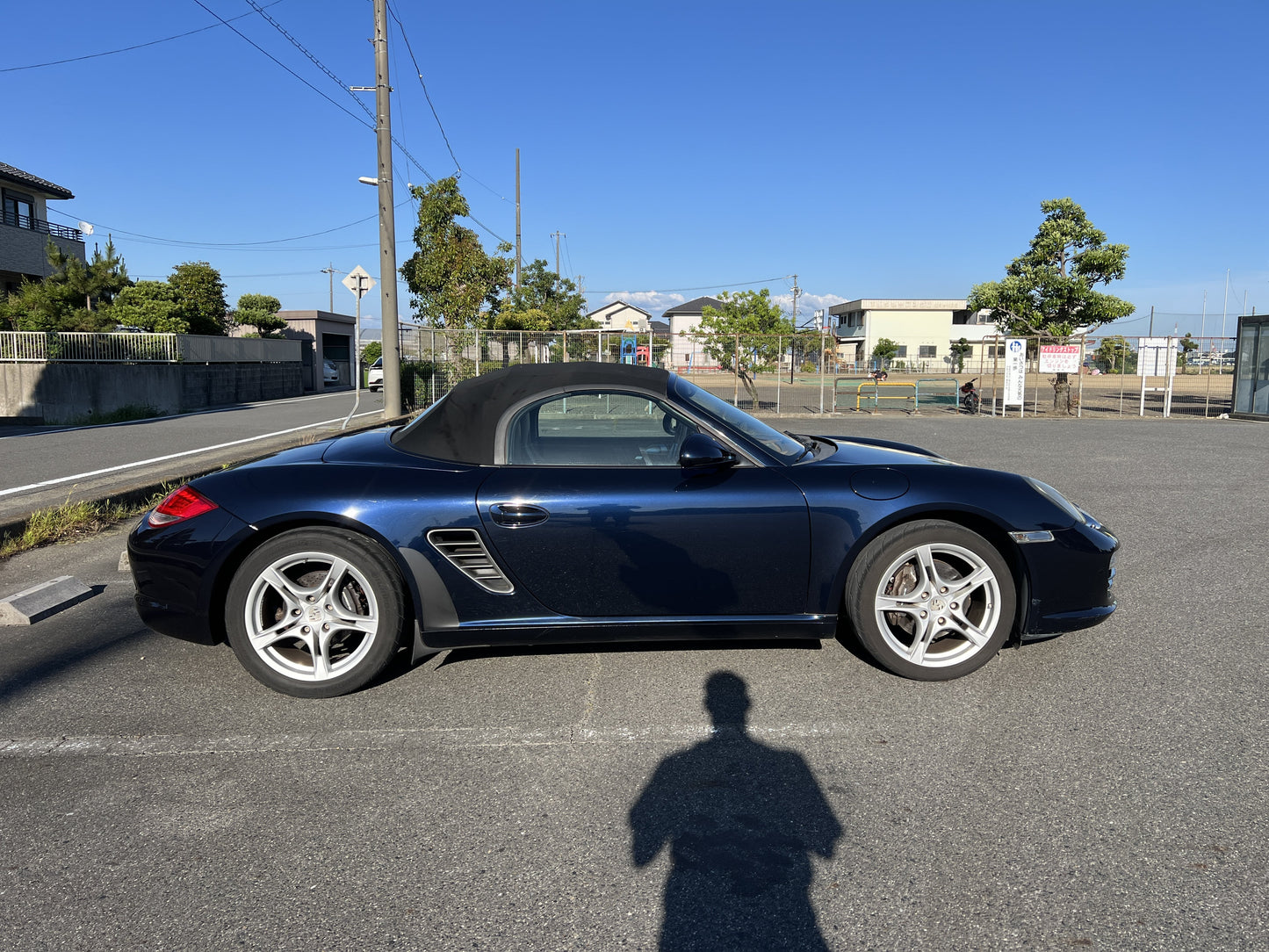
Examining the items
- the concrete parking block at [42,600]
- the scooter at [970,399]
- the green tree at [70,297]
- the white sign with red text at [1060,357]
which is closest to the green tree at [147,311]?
the green tree at [70,297]

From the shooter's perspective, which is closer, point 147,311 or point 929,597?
point 929,597

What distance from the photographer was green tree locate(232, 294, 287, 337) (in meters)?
46.4

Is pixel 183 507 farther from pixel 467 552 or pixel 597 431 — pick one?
pixel 597 431

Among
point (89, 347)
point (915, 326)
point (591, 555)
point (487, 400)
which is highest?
point (915, 326)

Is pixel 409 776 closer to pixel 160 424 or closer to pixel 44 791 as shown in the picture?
pixel 44 791

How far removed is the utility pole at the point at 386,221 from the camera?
16.6 m

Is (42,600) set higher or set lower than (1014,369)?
lower

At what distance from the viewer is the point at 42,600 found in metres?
4.65

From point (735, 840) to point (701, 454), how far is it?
1.50 metres

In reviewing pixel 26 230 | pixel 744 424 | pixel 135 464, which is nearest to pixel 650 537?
pixel 744 424

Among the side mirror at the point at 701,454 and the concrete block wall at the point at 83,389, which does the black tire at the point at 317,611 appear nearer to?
the side mirror at the point at 701,454

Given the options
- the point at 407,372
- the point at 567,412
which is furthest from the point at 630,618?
the point at 407,372

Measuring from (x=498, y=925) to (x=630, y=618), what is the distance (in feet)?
5.03

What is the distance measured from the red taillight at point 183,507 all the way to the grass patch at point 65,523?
3.38 meters
